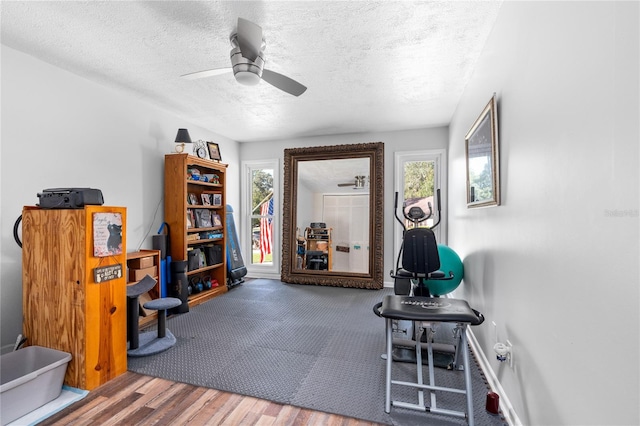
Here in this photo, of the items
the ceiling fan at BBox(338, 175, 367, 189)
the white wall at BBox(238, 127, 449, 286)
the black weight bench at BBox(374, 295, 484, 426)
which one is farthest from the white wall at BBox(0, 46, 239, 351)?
the black weight bench at BBox(374, 295, 484, 426)

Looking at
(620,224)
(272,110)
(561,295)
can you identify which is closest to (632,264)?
(620,224)

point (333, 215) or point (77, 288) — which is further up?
point (333, 215)

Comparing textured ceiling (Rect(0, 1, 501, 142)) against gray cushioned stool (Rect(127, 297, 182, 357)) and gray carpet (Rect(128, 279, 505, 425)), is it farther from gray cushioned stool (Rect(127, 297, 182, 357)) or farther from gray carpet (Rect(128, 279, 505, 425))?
gray carpet (Rect(128, 279, 505, 425))

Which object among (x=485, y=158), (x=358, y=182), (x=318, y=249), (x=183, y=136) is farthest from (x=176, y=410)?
(x=358, y=182)

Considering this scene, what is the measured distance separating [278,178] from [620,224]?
194 inches

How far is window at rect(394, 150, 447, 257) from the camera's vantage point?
4.70 meters

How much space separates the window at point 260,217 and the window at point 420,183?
7.19 feet

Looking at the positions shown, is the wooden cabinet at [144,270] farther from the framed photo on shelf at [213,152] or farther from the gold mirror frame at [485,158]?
the gold mirror frame at [485,158]

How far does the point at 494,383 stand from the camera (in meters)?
1.99

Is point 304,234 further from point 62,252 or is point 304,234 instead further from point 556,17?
point 556,17

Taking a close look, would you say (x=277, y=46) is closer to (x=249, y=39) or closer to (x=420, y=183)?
(x=249, y=39)

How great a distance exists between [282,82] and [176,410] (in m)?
2.44

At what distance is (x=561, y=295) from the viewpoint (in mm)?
1183

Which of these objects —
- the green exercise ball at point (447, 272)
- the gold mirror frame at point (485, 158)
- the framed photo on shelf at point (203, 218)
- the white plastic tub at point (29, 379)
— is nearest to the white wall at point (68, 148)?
the framed photo on shelf at point (203, 218)
